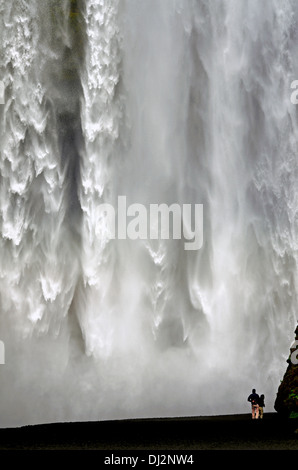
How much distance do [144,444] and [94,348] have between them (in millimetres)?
18184

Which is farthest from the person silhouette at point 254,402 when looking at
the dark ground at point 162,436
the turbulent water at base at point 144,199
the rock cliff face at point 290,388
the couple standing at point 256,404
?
the turbulent water at base at point 144,199

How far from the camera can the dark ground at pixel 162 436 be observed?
22531 mm

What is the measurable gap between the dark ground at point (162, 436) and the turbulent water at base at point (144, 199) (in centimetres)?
765

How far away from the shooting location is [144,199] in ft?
144

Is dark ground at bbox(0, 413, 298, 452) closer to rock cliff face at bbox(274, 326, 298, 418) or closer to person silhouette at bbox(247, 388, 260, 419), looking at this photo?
person silhouette at bbox(247, 388, 260, 419)

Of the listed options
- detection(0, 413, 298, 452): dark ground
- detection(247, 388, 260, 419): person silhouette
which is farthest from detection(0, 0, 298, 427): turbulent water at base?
detection(0, 413, 298, 452): dark ground

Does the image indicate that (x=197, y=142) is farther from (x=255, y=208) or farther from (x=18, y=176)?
(x=18, y=176)

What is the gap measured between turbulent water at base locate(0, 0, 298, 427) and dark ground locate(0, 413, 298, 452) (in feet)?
25.1

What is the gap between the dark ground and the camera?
73.9ft

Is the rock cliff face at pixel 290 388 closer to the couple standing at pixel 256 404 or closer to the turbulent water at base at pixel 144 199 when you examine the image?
the couple standing at pixel 256 404

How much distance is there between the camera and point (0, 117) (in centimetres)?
4078

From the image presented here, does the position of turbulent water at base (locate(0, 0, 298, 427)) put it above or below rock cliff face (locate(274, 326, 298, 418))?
above

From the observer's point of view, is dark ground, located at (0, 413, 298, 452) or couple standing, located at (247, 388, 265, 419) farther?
couple standing, located at (247, 388, 265, 419)
